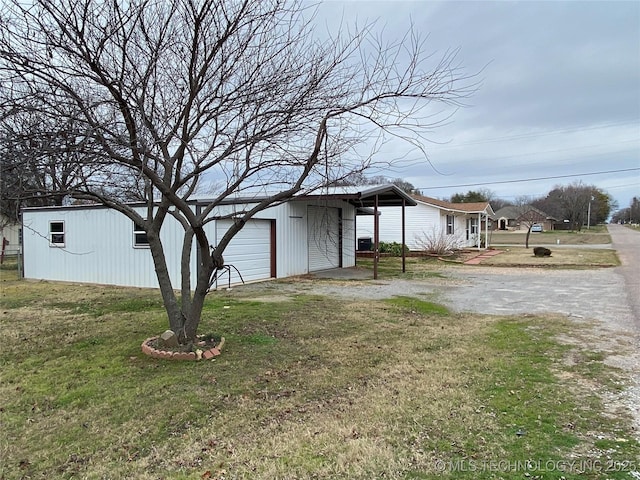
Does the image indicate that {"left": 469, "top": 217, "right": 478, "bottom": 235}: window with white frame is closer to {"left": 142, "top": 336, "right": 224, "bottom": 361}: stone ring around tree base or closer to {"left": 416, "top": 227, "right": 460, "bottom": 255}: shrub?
{"left": 416, "top": 227, "right": 460, "bottom": 255}: shrub

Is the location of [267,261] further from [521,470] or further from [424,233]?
[424,233]

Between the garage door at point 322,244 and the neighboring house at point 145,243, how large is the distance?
0.05 metres

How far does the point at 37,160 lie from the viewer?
3805 mm

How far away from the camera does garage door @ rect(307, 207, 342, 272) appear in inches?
609

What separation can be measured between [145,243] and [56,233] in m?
4.13

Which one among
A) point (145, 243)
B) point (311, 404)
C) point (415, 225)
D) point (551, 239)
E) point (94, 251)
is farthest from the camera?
point (551, 239)

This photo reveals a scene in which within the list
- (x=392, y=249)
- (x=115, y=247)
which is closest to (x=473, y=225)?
(x=392, y=249)

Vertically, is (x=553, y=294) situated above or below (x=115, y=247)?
below

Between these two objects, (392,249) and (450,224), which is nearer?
(392,249)

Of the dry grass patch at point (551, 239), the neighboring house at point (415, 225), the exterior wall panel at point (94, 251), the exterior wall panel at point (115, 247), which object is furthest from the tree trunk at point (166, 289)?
the dry grass patch at point (551, 239)

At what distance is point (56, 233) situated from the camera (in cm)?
1432

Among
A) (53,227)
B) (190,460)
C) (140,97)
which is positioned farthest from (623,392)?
(53,227)

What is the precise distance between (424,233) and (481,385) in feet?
72.9

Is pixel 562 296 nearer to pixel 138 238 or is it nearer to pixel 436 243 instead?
pixel 138 238
